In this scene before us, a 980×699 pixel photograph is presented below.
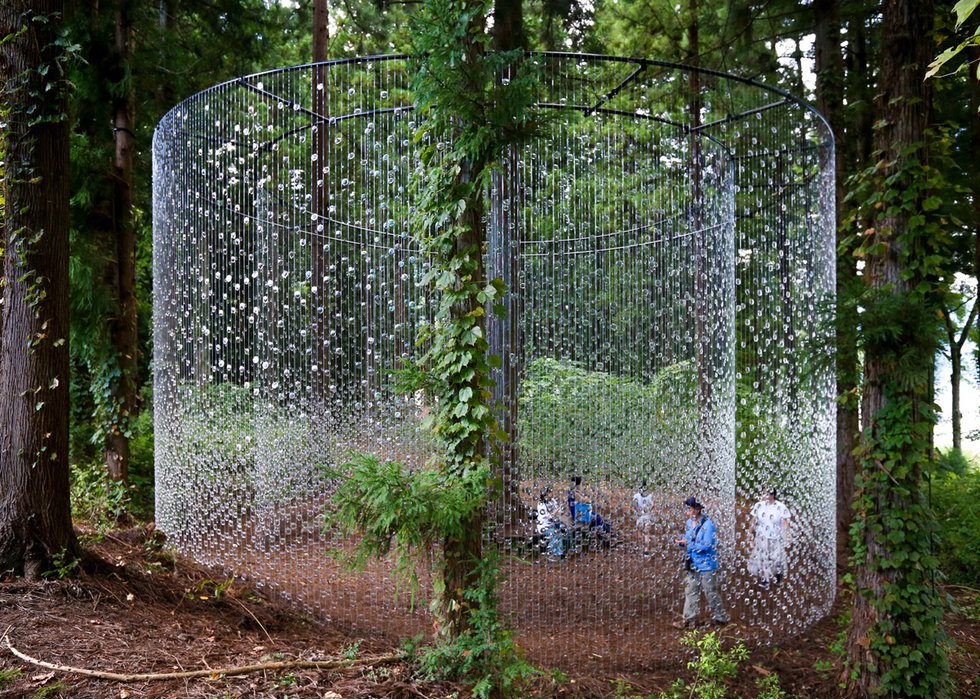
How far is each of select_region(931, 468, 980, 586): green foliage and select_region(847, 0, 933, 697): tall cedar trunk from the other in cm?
238

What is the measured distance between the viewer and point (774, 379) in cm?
599

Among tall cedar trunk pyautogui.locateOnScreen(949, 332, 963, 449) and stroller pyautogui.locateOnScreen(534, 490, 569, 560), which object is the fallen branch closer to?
stroller pyautogui.locateOnScreen(534, 490, 569, 560)

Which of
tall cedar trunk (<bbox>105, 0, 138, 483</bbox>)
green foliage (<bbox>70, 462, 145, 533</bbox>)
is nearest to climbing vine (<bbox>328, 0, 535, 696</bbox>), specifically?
green foliage (<bbox>70, 462, 145, 533</bbox>)

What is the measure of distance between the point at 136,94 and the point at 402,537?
6106 millimetres

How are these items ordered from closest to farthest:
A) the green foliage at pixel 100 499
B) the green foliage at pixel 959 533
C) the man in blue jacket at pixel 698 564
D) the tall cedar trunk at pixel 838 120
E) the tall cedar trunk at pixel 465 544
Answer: the tall cedar trunk at pixel 465 544, the man in blue jacket at pixel 698 564, the green foliage at pixel 100 499, the tall cedar trunk at pixel 838 120, the green foliage at pixel 959 533

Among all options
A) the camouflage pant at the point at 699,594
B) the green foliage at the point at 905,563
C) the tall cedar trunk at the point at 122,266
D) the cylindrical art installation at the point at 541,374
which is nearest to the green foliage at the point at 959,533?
the cylindrical art installation at the point at 541,374

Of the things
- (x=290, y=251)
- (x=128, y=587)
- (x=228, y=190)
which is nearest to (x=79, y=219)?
(x=228, y=190)

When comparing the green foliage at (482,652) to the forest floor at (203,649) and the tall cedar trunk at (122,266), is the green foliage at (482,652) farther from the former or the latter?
the tall cedar trunk at (122,266)

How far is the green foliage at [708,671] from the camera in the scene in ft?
13.4

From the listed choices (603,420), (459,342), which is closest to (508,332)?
(603,420)

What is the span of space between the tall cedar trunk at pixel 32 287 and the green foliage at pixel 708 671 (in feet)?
12.5

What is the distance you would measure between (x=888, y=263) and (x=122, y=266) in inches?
260

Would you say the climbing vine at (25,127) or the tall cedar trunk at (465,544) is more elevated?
the climbing vine at (25,127)

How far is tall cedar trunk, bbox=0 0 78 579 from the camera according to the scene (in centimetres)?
425
